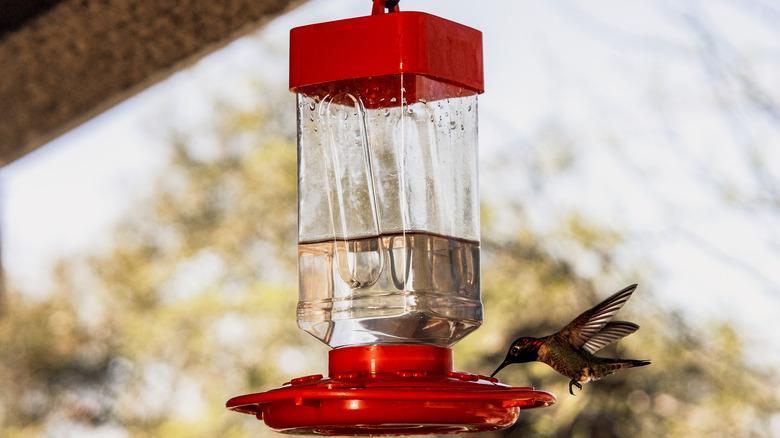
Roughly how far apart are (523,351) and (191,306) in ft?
24.2

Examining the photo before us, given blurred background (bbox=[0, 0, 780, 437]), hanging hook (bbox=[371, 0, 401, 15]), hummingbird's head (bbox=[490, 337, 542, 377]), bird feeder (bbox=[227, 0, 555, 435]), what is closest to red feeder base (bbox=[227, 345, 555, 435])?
bird feeder (bbox=[227, 0, 555, 435])

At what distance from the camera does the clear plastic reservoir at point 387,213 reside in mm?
1321

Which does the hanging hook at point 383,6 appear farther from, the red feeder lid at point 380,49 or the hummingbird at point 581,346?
the hummingbird at point 581,346

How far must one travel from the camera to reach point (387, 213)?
1361mm

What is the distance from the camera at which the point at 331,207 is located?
55.4 inches

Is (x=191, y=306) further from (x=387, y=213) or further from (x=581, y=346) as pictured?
(x=387, y=213)

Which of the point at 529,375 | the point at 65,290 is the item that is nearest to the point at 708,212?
the point at 529,375

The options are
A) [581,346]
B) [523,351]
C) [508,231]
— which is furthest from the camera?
[508,231]

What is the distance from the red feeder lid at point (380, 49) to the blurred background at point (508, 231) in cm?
67

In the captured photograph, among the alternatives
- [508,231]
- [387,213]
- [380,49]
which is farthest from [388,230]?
[508,231]

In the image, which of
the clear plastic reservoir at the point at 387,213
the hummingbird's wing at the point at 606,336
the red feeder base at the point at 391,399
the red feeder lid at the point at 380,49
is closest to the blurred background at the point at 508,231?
the clear plastic reservoir at the point at 387,213

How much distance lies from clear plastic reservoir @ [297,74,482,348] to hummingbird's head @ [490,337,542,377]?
0.46 ft

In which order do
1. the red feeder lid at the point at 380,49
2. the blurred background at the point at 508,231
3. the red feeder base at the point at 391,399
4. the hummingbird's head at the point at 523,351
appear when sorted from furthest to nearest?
the blurred background at the point at 508,231, the hummingbird's head at the point at 523,351, the red feeder lid at the point at 380,49, the red feeder base at the point at 391,399

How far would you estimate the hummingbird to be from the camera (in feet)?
5.09
